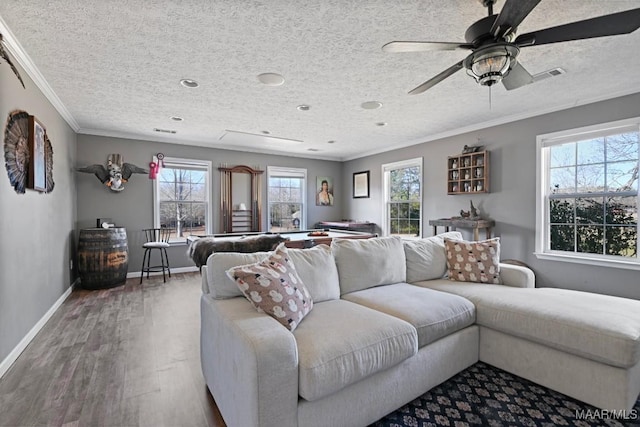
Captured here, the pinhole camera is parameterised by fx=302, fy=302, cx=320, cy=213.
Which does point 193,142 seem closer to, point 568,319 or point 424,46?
point 424,46

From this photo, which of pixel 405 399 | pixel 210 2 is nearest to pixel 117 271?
pixel 210 2

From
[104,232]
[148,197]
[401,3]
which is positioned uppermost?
[401,3]

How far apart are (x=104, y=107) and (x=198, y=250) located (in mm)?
2190

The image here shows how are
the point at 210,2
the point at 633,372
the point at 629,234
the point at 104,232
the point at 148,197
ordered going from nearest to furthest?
the point at 633,372 → the point at 210,2 → the point at 629,234 → the point at 104,232 → the point at 148,197

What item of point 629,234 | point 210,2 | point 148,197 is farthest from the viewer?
point 148,197

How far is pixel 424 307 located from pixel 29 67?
12.5 feet

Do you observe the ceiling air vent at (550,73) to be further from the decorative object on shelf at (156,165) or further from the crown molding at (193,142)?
the decorative object on shelf at (156,165)

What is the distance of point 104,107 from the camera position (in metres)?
3.73

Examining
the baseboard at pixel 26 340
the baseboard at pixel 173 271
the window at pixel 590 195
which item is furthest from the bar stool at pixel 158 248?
the window at pixel 590 195

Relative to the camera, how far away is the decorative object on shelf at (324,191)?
7.21 meters

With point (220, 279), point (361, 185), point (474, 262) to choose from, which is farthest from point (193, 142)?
point (474, 262)

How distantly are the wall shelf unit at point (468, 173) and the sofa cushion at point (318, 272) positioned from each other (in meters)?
3.22

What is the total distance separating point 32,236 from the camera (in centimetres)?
279

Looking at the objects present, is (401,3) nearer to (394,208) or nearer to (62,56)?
(62,56)
